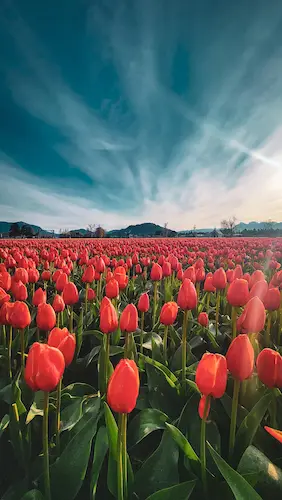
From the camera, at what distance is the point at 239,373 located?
1327 millimetres

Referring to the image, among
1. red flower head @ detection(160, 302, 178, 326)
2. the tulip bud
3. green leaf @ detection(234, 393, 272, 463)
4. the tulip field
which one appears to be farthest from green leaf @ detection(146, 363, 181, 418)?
the tulip bud

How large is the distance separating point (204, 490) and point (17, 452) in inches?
35.5

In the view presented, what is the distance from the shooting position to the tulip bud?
4.31ft

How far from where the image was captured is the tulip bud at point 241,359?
1.31 meters

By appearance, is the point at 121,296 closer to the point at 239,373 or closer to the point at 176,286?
the point at 176,286

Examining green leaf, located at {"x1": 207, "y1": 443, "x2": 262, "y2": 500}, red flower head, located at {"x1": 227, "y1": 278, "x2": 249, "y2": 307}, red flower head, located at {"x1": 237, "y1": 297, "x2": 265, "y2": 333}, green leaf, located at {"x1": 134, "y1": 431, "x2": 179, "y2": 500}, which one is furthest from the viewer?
red flower head, located at {"x1": 227, "y1": 278, "x2": 249, "y2": 307}

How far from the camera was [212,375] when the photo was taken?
121cm

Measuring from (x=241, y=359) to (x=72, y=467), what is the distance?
80 centimetres

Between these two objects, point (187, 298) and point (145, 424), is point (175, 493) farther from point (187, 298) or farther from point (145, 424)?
point (187, 298)

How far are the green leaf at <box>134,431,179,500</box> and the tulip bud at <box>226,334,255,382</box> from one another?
40cm

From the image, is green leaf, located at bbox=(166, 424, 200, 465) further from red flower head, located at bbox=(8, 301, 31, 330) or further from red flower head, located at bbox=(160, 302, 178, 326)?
red flower head, located at bbox=(8, 301, 31, 330)

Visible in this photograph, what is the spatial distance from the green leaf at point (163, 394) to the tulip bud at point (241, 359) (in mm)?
→ 619

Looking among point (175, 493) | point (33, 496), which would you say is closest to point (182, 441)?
point (175, 493)

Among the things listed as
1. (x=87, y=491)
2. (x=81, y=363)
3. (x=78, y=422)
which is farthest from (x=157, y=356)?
(x=87, y=491)
